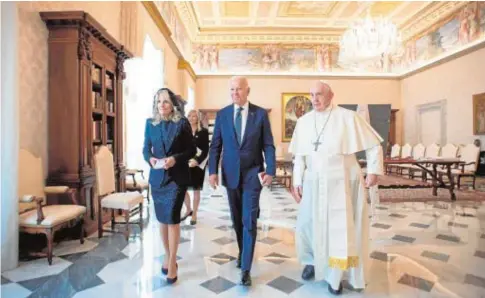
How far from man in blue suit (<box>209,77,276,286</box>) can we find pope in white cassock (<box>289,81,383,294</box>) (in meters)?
0.38

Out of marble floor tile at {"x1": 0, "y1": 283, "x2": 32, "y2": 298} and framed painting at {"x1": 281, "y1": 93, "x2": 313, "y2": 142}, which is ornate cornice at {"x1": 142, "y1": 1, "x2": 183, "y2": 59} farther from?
framed painting at {"x1": 281, "y1": 93, "x2": 313, "y2": 142}

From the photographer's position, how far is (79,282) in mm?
2967

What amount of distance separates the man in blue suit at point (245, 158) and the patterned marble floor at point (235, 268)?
1.40 ft

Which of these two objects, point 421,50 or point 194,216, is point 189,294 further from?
point 421,50

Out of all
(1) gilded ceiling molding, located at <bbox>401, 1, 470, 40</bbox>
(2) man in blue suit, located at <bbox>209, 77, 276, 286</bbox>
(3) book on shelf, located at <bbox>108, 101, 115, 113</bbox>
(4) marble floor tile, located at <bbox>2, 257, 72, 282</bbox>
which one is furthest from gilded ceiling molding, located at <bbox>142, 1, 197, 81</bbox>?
(1) gilded ceiling molding, located at <bbox>401, 1, 470, 40</bbox>

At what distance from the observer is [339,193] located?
273cm

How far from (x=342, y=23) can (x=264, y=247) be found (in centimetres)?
1177

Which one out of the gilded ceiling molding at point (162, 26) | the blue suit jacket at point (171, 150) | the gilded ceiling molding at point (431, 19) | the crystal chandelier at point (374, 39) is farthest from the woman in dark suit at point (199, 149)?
the gilded ceiling molding at point (431, 19)

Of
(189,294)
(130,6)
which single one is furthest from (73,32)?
(189,294)

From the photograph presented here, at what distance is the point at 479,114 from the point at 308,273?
33.2ft

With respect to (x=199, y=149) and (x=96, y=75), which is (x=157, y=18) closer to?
(x=96, y=75)

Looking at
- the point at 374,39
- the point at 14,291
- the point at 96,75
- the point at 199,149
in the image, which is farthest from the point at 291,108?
the point at 14,291

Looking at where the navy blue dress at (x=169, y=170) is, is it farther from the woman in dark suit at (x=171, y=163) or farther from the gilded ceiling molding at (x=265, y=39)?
the gilded ceiling molding at (x=265, y=39)

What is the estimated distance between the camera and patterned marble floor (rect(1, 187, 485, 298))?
2801 mm
